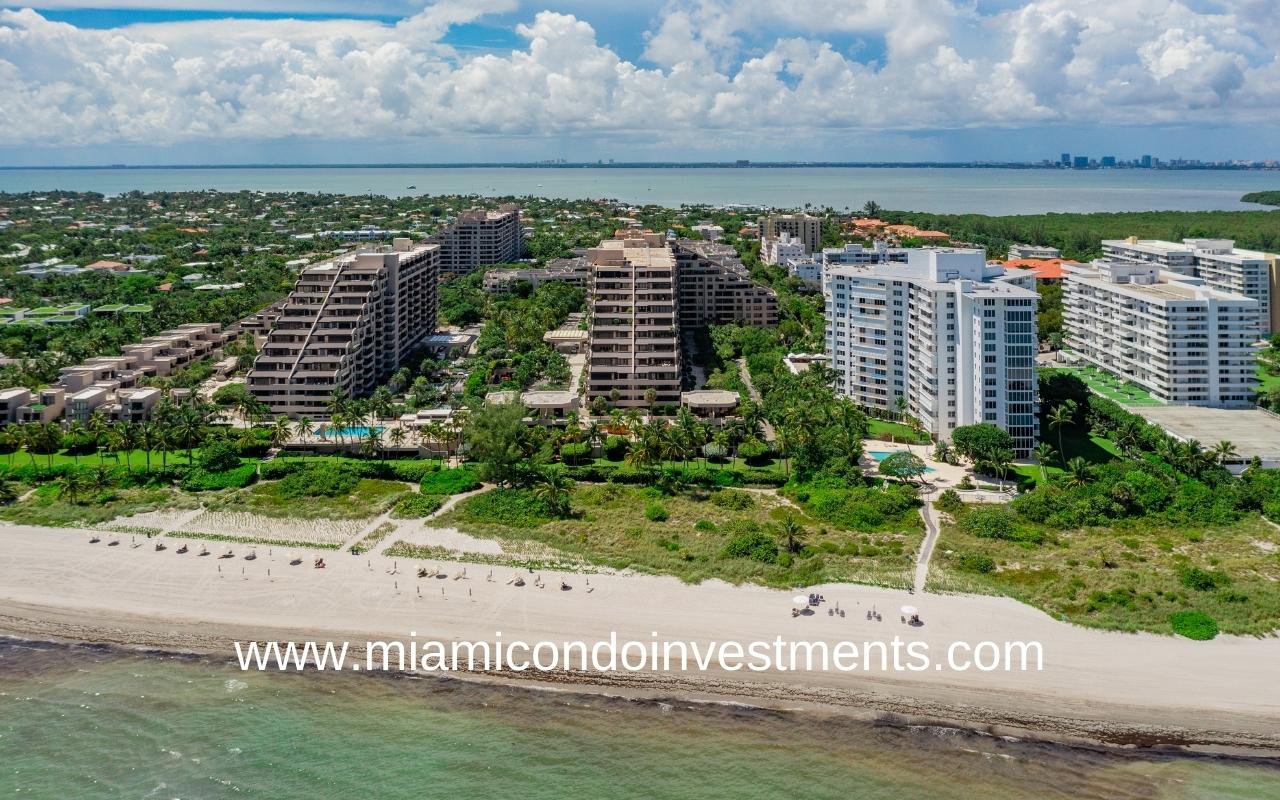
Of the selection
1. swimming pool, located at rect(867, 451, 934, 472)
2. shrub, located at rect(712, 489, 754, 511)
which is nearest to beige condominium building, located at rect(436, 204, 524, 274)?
swimming pool, located at rect(867, 451, 934, 472)

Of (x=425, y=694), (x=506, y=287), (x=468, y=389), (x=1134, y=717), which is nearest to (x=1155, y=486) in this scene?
(x=1134, y=717)

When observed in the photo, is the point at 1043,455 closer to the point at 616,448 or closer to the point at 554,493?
the point at 616,448

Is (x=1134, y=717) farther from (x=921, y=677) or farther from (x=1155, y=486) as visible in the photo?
(x=1155, y=486)

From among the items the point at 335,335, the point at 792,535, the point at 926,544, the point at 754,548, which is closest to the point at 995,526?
the point at 926,544

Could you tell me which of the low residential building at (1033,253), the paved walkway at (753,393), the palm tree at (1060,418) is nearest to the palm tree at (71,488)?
the paved walkway at (753,393)

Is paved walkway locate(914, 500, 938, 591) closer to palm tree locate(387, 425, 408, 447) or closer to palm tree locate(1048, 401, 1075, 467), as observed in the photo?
palm tree locate(1048, 401, 1075, 467)

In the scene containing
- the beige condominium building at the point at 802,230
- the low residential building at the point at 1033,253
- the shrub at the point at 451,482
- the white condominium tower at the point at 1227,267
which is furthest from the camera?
the beige condominium building at the point at 802,230

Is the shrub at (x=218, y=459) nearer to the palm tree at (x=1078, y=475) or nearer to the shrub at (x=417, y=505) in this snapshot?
the shrub at (x=417, y=505)
